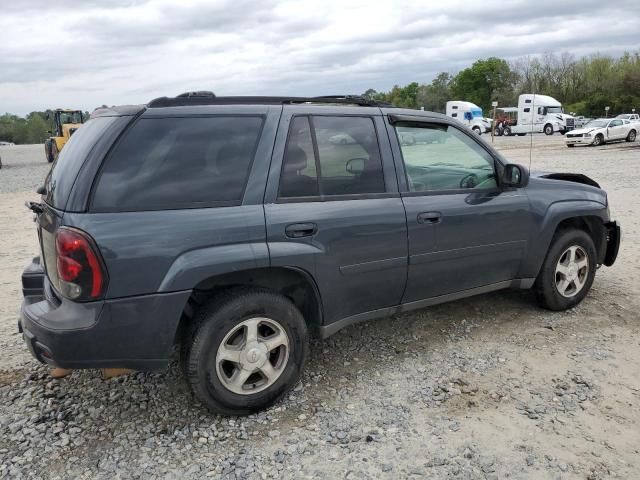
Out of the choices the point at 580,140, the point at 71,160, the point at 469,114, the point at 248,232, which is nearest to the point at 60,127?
the point at 580,140

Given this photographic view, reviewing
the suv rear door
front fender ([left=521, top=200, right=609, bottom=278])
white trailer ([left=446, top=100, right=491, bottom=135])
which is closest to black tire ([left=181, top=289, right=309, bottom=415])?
the suv rear door

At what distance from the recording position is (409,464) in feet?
9.05

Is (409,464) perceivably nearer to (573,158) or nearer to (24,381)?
(24,381)

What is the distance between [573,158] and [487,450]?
2063cm

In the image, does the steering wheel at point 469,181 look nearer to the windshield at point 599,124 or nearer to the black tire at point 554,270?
the black tire at point 554,270

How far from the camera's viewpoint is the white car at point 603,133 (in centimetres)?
2712

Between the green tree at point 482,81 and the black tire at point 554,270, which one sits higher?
the green tree at point 482,81

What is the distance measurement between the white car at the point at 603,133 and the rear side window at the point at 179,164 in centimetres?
2781

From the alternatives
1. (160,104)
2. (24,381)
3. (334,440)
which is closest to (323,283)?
(334,440)

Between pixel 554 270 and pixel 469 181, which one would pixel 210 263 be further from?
pixel 554 270

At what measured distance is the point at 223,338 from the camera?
3.02m

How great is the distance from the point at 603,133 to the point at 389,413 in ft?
94.9

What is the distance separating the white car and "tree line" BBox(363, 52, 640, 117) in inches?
808

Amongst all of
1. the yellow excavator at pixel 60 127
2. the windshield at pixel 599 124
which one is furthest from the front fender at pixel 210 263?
the windshield at pixel 599 124
